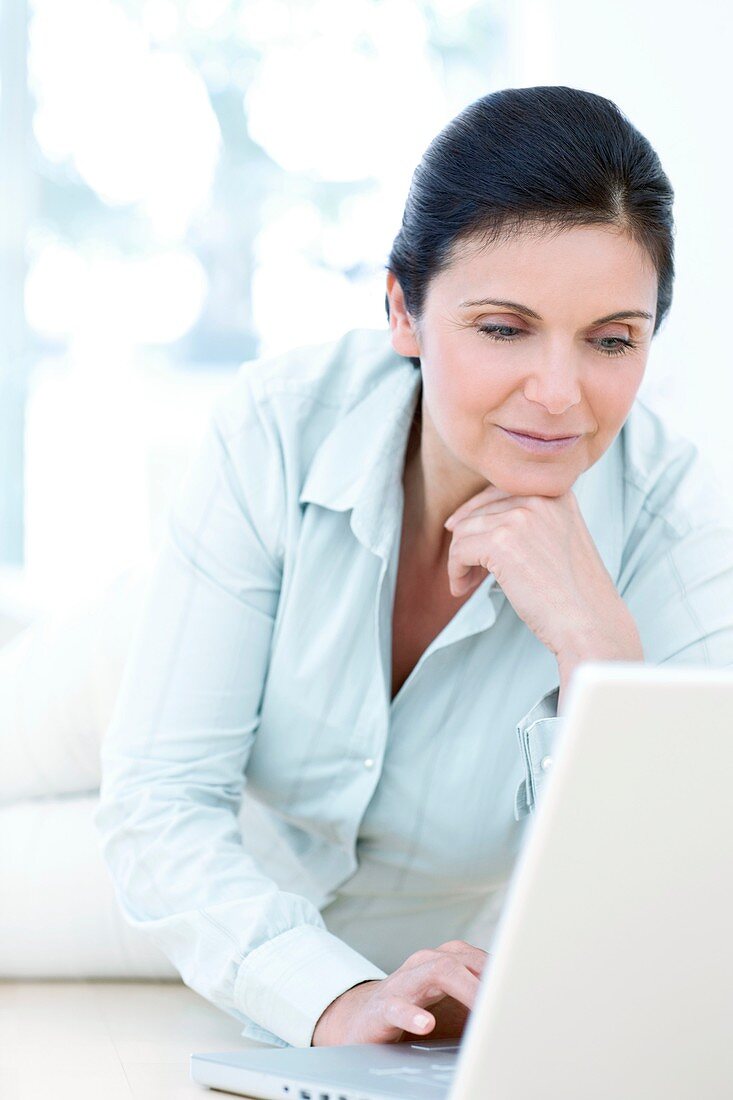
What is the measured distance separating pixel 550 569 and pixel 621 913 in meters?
0.69

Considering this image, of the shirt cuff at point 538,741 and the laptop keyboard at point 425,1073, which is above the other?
the shirt cuff at point 538,741

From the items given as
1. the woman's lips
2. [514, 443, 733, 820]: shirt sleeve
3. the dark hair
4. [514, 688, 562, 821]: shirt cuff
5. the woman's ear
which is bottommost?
[514, 688, 562, 821]: shirt cuff

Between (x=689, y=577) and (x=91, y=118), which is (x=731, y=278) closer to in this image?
(x=689, y=577)

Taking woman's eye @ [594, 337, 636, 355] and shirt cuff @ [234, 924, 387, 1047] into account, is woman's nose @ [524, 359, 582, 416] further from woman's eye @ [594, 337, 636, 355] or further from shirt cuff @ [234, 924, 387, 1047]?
shirt cuff @ [234, 924, 387, 1047]

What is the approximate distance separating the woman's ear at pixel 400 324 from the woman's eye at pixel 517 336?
0.15 meters

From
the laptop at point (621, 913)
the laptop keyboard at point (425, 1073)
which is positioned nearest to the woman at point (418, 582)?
the laptop keyboard at point (425, 1073)

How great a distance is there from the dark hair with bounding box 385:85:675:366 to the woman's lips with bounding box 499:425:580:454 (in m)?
0.18

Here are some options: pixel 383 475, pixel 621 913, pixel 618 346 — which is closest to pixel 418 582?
pixel 383 475

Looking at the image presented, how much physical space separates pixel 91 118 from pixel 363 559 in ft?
13.3

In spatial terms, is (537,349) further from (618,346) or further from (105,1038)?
(105,1038)

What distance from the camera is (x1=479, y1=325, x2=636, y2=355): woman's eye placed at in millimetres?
1211

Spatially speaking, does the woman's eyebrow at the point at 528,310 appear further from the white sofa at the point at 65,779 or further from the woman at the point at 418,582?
the white sofa at the point at 65,779

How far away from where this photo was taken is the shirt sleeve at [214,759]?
3.68 ft

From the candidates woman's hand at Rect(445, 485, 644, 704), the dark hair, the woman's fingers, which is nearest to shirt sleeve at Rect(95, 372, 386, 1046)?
the woman's fingers
